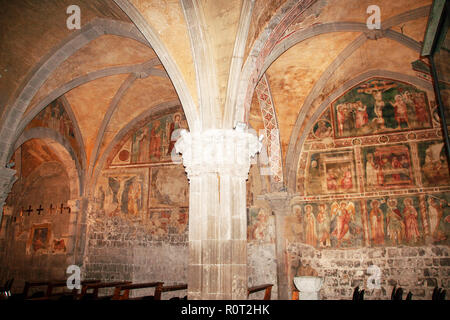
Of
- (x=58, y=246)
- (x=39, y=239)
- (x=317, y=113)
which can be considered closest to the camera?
(x=317, y=113)

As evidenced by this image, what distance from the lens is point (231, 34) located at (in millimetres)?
5754

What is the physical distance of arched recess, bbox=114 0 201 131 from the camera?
5.92m

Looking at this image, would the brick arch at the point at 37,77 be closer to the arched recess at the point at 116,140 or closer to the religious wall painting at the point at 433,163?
the arched recess at the point at 116,140

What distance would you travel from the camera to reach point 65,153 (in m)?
10.9

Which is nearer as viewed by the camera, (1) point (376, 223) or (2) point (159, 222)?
(1) point (376, 223)

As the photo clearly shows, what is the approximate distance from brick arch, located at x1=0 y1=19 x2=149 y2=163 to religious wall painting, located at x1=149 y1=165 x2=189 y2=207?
13.9 ft

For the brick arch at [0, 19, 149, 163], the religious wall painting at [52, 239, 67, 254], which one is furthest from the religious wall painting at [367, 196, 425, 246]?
the religious wall painting at [52, 239, 67, 254]

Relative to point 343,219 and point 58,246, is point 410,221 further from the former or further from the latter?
point 58,246

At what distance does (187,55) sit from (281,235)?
5.85 metres

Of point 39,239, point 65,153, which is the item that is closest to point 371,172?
point 65,153

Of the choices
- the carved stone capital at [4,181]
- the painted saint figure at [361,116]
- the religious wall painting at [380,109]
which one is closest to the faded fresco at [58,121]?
the carved stone capital at [4,181]

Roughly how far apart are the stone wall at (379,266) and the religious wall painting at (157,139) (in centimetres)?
480

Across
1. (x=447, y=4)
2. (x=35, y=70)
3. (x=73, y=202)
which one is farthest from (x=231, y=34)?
(x=73, y=202)
